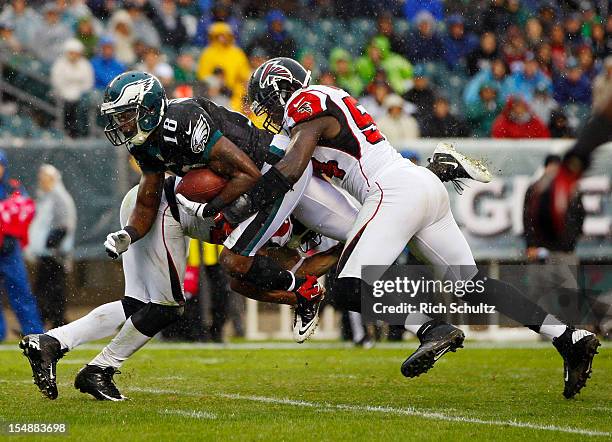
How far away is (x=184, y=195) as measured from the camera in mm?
6219

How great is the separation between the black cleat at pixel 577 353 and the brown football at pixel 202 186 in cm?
201

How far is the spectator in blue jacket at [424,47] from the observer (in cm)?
1428

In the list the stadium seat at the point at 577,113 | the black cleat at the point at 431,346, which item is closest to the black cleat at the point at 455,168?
the black cleat at the point at 431,346

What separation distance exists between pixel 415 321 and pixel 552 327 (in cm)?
79

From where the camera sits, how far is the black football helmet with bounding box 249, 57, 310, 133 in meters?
6.53

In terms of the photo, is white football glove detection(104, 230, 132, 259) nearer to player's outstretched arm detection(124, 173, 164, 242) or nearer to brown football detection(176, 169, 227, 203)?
player's outstretched arm detection(124, 173, 164, 242)

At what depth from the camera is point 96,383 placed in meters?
6.45

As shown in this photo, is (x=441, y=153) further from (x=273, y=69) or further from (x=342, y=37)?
(x=342, y=37)

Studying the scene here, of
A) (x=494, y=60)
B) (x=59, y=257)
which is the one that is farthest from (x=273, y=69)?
(x=494, y=60)

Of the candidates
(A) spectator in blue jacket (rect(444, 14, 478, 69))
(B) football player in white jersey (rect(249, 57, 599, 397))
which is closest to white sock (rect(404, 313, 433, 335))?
(B) football player in white jersey (rect(249, 57, 599, 397))

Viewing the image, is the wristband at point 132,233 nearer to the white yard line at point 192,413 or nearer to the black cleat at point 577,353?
the white yard line at point 192,413

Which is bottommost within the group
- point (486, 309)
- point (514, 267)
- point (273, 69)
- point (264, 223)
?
point (514, 267)

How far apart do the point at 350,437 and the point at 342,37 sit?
10177 millimetres

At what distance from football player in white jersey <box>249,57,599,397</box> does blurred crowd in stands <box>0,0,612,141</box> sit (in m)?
5.52
